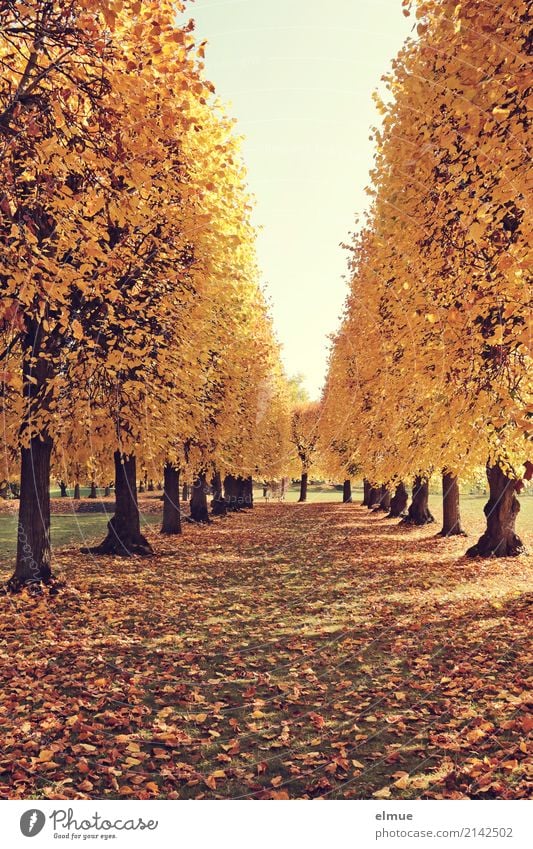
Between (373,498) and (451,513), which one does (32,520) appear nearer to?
(451,513)

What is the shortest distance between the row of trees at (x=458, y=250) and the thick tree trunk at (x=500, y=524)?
4cm

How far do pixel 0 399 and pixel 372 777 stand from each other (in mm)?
10563

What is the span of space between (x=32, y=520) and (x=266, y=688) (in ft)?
25.8

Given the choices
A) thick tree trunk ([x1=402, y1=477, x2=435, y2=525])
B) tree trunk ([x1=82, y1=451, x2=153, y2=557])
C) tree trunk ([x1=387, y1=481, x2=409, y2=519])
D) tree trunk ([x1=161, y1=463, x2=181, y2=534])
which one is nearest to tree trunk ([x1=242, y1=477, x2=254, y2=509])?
tree trunk ([x1=387, y1=481, x2=409, y2=519])

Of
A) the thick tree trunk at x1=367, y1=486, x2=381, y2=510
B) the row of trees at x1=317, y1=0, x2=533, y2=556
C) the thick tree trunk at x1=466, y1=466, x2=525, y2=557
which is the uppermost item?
the row of trees at x1=317, y1=0, x2=533, y2=556

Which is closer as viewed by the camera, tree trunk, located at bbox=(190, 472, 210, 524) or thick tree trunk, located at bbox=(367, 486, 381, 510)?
tree trunk, located at bbox=(190, 472, 210, 524)

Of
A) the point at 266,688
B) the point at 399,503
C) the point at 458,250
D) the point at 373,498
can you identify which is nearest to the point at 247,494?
the point at 373,498

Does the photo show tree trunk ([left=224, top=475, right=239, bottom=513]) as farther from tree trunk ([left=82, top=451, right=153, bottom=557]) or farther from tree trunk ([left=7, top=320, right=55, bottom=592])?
tree trunk ([left=7, top=320, right=55, bottom=592])

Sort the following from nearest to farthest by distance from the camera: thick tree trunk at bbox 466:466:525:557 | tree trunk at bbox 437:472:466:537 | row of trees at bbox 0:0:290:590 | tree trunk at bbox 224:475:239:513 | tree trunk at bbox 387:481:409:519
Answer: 1. row of trees at bbox 0:0:290:590
2. thick tree trunk at bbox 466:466:525:557
3. tree trunk at bbox 437:472:466:537
4. tree trunk at bbox 387:481:409:519
5. tree trunk at bbox 224:475:239:513

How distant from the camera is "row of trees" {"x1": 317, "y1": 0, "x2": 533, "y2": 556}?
861cm

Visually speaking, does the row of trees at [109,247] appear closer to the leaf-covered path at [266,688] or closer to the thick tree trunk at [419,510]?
the leaf-covered path at [266,688]

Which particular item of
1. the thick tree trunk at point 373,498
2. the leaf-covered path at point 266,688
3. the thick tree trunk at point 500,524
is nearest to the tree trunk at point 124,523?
the leaf-covered path at point 266,688

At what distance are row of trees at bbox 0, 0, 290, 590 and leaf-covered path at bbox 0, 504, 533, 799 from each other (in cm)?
400

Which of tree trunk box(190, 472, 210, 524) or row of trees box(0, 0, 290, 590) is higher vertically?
row of trees box(0, 0, 290, 590)
